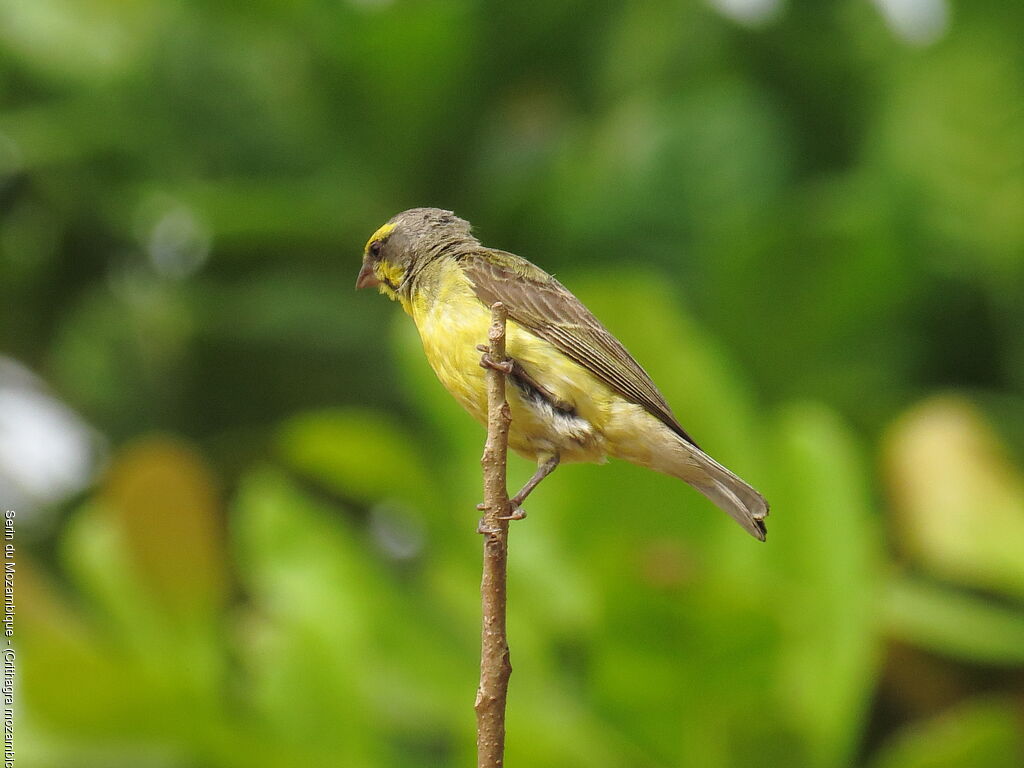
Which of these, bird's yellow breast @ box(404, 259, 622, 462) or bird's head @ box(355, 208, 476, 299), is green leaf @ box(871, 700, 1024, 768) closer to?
bird's yellow breast @ box(404, 259, 622, 462)

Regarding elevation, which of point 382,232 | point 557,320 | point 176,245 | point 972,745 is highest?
point 176,245

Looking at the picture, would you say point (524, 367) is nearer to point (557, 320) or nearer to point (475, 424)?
point (557, 320)

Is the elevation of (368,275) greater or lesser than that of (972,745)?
greater

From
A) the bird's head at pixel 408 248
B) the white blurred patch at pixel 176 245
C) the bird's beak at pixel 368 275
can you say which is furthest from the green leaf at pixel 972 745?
the white blurred patch at pixel 176 245

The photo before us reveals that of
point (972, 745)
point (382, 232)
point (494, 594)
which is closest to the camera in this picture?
point (494, 594)

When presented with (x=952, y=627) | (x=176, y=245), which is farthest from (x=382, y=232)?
(x=176, y=245)

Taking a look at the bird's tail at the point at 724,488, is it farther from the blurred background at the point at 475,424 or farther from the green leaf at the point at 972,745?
the green leaf at the point at 972,745

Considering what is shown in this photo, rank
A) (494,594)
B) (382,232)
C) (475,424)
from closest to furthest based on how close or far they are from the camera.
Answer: (494,594), (382,232), (475,424)
